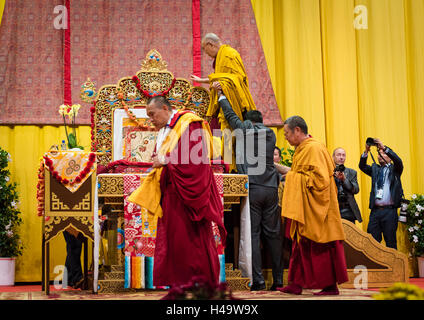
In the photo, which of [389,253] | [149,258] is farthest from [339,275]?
[149,258]

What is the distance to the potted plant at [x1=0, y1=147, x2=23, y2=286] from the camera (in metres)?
6.41

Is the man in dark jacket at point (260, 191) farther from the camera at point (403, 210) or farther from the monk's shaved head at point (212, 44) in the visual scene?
the camera at point (403, 210)

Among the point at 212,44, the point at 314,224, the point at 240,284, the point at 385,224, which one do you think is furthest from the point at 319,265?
the point at 212,44

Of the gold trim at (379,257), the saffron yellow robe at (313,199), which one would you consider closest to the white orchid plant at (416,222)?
the gold trim at (379,257)

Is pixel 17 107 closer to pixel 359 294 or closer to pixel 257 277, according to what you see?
pixel 257 277

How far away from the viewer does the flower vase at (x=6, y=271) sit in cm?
639

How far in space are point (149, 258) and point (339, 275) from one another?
170 cm

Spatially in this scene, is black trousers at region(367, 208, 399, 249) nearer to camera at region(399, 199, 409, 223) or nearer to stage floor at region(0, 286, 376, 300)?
camera at region(399, 199, 409, 223)

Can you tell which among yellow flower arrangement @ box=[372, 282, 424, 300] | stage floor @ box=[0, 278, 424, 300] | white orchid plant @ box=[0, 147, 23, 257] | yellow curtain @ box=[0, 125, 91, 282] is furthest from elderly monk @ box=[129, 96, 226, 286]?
yellow curtain @ box=[0, 125, 91, 282]

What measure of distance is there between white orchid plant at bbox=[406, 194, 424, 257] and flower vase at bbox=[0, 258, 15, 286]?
16.4 feet

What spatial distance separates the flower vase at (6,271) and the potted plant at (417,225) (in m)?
4.99

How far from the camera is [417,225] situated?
7.27 meters

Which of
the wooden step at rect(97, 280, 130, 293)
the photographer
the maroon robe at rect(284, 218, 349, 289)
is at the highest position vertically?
the photographer
